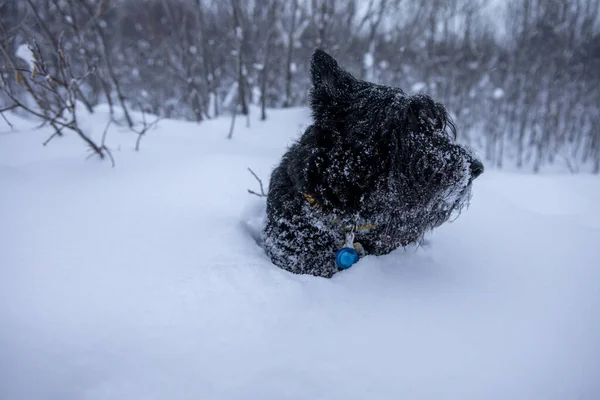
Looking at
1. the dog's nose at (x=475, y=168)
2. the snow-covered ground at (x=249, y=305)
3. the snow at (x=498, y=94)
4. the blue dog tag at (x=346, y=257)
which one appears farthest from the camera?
the snow at (x=498, y=94)

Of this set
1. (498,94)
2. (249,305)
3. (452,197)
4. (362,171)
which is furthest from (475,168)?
(498,94)

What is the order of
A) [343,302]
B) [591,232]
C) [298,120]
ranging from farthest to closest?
1. [298,120]
2. [591,232]
3. [343,302]

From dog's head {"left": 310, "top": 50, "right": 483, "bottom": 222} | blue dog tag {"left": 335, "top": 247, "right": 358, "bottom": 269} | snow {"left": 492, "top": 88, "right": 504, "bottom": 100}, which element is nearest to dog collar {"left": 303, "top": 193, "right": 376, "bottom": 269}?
blue dog tag {"left": 335, "top": 247, "right": 358, "bottom": 269}

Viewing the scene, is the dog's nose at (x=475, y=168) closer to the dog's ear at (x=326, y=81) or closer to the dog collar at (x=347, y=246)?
the dog collar at (x=347, y=246)

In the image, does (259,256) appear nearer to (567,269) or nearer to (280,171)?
(280,171)

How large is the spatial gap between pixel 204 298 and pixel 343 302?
0.73m

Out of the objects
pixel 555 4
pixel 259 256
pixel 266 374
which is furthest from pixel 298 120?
pixel 555 4

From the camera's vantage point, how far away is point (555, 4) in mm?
9844

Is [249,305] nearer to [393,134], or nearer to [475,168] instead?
[393,134]

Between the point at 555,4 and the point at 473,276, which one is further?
the point at 555,4

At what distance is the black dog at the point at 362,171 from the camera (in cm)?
178

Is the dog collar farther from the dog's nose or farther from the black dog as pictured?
the dog's nose

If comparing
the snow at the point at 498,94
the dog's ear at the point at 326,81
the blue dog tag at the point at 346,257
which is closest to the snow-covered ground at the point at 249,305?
the blue dog tag at the point at 346,257

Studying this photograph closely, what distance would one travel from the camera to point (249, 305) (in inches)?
60.3
